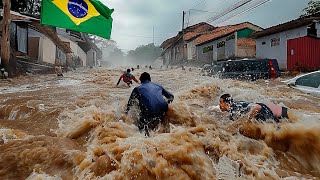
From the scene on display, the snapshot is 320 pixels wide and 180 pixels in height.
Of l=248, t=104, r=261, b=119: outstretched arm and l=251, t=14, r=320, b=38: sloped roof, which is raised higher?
l=251, t=14, r=320, b=38: sloped roof

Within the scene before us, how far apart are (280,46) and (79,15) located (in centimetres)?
1721

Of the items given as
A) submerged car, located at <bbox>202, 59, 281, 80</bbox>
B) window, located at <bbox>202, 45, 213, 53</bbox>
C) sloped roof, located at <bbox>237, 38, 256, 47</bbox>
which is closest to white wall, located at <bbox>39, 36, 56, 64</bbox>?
submerged car, located at <bbox>202, 59, 281, 80</bbox>

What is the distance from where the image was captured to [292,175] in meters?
3.93

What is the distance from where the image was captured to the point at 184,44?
140ft

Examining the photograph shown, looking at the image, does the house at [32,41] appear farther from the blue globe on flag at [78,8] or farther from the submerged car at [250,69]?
the submerged car at [250,69]

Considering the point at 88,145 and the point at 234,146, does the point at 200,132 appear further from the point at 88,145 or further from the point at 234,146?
the point at 88,145

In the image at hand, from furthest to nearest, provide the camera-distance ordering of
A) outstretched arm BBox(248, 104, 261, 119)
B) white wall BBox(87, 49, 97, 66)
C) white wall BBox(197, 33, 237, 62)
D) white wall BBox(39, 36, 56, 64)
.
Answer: white wall BBox(87, 49, 97, 66)
white wall BBox(197, 33, 237, 62)
white wall BBox(39, 36, 56, 64)
outstretched arm BBox(248, 104, 261, 119)

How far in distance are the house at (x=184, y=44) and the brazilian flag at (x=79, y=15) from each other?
2877 cm

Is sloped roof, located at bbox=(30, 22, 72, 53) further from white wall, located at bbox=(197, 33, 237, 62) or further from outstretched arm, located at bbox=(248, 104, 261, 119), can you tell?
outstretched arm, located at bbox=(248, 104, 261, 119)

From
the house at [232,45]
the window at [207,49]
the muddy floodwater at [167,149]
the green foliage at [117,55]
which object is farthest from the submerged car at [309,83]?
the green foliage at [117,55]

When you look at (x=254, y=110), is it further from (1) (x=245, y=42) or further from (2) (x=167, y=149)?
(1) (x=245, y=42)

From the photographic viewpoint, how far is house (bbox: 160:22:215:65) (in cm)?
4062

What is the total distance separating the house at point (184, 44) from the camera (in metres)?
40.6

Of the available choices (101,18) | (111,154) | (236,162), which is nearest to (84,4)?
(101,18)
